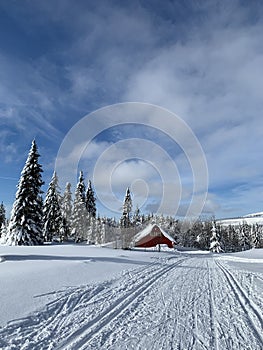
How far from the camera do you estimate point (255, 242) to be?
84.3 metres

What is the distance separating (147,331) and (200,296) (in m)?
3.52

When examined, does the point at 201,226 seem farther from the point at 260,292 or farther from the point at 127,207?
the point at 260,292

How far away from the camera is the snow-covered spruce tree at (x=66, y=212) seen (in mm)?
48550

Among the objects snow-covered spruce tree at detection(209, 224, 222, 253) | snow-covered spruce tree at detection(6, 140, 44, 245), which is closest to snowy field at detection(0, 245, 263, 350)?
snow-covered spruce tree at detection(6, 140, 44, 245)

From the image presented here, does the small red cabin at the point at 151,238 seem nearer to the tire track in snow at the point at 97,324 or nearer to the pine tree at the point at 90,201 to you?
the pine tree at the point at 90,201

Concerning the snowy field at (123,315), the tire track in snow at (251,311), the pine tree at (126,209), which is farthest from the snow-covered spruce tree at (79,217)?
the tire track in snow at (251,311)

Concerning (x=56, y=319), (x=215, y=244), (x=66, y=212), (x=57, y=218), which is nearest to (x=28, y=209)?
(x=57, y=218)

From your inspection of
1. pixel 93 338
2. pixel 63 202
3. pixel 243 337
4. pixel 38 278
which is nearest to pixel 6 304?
pixel 93 338

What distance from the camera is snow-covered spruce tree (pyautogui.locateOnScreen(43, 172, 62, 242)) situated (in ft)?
141

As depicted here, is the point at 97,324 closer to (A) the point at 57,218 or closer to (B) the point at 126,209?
(A) the point at 57,218

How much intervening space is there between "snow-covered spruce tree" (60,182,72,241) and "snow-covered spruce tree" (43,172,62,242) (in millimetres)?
2548

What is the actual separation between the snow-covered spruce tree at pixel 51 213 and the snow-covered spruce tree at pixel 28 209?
1366 centimetres

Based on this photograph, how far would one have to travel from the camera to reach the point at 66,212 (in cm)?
5078

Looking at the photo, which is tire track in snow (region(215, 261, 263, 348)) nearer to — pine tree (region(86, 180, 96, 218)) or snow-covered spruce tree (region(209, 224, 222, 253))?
pine tree (region(86, 180, 96, 218))
